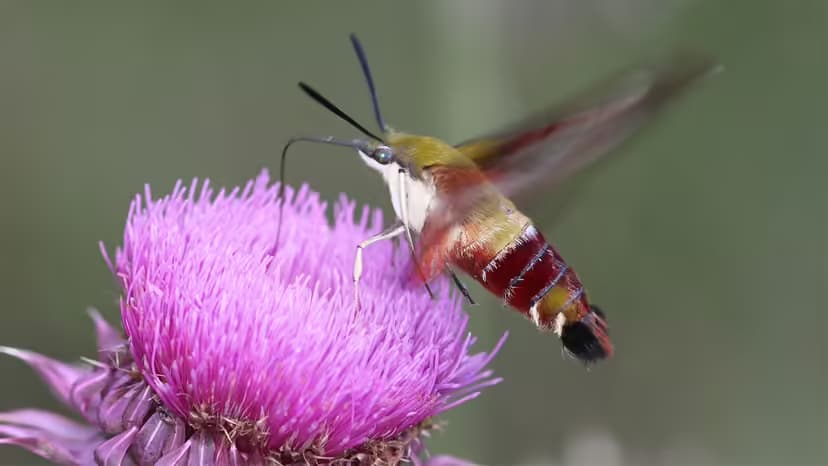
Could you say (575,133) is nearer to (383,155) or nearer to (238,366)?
(383,155)

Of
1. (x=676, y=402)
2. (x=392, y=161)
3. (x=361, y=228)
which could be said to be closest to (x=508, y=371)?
(x=676, y=402)

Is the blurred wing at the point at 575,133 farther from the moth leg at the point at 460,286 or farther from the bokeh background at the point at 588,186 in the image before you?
the bokeh background at the point at 588,186

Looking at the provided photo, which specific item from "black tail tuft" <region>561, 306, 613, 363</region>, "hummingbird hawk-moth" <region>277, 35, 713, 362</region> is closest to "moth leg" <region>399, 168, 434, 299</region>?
"hummingbird hawk-moth" <region>277, 35, 713, 362</region>

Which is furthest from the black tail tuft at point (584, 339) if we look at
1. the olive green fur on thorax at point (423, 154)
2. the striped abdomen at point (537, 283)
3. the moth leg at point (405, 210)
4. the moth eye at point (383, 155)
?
the moth eye at point (383, 155)

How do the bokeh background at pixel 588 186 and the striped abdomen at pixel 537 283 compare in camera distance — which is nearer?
the striped abdomen at pixel 537 283

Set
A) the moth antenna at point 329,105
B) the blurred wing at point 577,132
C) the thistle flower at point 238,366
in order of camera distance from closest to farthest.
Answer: the thistle flower at point 238,366 → the moth antenna at point 329,105 → the blurred wing at point 577,132

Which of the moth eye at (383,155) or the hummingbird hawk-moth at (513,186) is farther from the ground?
the moth eye at (383,155)

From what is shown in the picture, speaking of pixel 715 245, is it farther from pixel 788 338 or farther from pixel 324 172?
pixel 324 172
